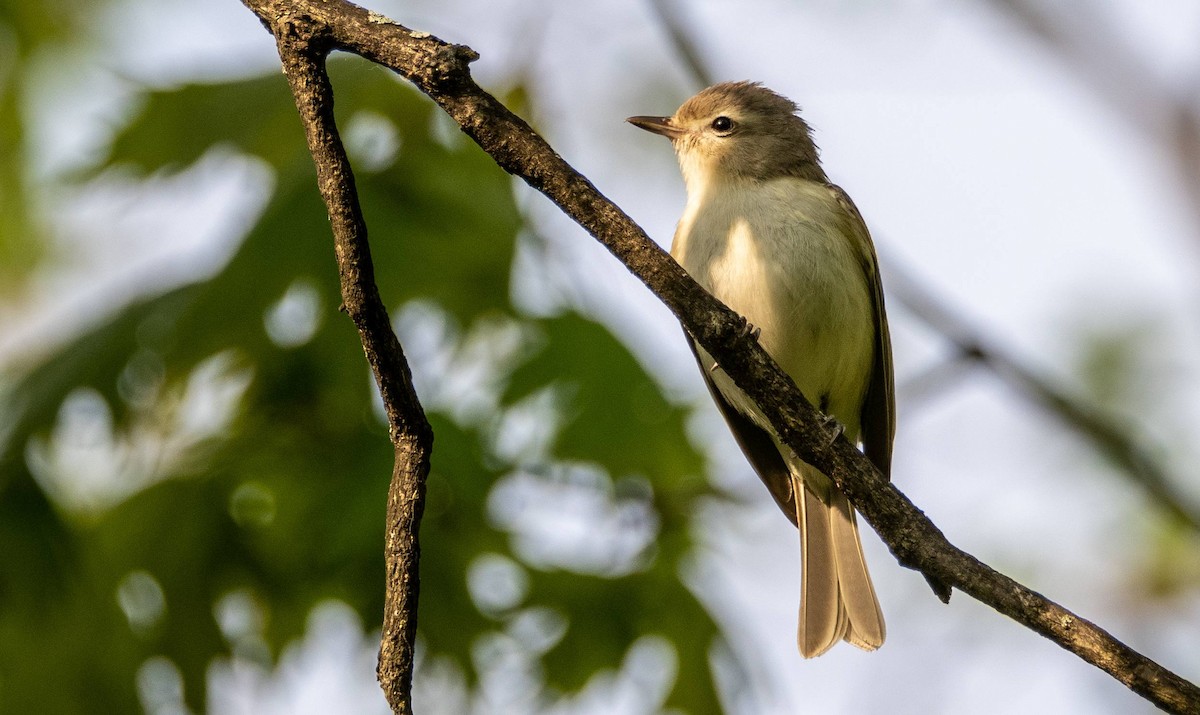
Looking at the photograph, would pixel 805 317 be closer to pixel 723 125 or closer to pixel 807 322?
pixel 807 322

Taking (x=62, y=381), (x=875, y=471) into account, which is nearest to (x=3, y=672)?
(x=62, y=381)

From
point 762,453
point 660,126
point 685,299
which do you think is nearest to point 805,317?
point 762,453

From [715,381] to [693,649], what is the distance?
1.12 m

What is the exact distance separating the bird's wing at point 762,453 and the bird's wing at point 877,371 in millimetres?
400

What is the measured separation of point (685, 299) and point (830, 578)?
2.74 metres

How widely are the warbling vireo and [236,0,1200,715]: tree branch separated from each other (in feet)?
6.46

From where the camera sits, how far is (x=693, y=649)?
521cm

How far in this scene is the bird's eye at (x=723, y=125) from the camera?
20.6 feet

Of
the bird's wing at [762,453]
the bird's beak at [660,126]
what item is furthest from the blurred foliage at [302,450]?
the bird's beak at [660,126]

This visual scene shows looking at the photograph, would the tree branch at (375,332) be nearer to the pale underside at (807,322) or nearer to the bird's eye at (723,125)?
the pale underside at (807,322)

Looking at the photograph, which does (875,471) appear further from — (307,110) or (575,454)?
(575,454)

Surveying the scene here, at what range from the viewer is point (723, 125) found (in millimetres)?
6305

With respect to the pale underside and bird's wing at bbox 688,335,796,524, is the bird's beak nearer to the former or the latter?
the pale underside

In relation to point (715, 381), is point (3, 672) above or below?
below
